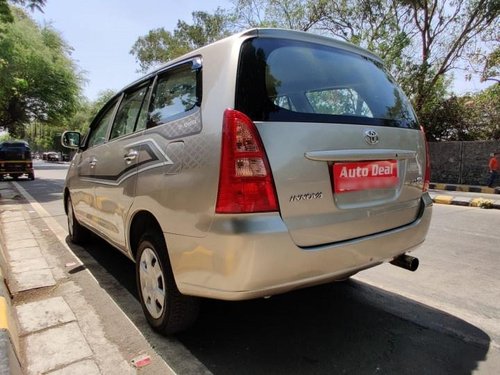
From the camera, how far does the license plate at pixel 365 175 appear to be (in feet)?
8.00

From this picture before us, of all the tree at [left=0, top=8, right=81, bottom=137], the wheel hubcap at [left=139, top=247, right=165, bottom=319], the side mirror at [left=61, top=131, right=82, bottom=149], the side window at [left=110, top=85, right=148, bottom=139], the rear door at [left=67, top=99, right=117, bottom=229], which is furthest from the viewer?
the tree at [left=0, top=8, right=81, bottom=137]

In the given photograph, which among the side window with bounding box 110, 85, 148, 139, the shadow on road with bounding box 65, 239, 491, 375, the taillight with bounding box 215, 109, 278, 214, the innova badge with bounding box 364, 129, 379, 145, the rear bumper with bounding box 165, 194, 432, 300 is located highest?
the side window with bounding box 110, 85, 148, 139

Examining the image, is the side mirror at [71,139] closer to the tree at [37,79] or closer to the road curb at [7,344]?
the road curb at [7,344]

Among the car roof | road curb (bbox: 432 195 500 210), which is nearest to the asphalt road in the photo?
the car roof

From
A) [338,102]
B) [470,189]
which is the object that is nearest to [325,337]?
[338,102]

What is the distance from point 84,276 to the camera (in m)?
4.31

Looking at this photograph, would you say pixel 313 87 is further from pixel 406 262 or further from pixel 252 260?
pixel 406 262

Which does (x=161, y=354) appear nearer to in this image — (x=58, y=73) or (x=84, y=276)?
(x=84, y=276)

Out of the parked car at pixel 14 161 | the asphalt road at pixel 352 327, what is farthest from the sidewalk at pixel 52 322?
the parked car at pixel 14 161

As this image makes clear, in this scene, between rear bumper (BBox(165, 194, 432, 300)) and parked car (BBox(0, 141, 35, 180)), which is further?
parked car (BBox(0, 141, 35, 180))

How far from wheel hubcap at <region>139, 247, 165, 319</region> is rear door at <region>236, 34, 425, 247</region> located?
109 cm

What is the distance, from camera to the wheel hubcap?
112 inches

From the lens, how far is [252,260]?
7.00 feet

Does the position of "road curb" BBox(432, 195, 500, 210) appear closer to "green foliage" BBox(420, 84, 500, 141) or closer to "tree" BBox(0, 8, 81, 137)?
"green foliage" BBox(420, 84, 500, 141)
